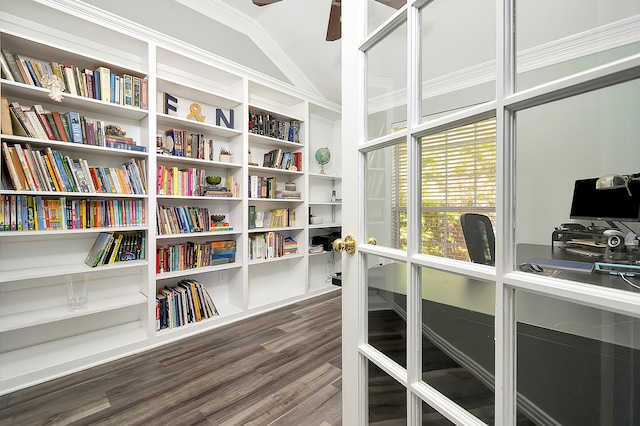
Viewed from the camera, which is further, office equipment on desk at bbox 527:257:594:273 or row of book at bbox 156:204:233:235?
row of book at bbox 156:204:233:235

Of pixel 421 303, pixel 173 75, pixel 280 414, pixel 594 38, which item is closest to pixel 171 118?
pixel 173 75

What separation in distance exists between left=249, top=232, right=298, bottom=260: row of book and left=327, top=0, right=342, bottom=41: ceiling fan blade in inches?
78.8

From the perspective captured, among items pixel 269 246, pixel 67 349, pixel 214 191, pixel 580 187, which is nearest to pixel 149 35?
pixel 214 191

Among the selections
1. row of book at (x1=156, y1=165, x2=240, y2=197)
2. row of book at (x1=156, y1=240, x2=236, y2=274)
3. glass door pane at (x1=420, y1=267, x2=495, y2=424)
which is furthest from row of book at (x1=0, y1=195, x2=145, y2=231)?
glass door pane at (x1=420, y1=267, x2=495, y2=424)

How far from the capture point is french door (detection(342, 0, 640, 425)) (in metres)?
0.42

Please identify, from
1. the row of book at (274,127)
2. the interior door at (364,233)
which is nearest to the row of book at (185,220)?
the row of book at (274,127)

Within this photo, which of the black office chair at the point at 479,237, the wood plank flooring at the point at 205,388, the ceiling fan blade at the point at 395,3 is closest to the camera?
the black office chair at the point at 479,237

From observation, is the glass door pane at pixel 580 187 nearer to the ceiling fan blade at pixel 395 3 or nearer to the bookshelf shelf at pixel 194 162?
the ceiling fan blade at pixel 395 3

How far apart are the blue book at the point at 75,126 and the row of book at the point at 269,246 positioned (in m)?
1.63

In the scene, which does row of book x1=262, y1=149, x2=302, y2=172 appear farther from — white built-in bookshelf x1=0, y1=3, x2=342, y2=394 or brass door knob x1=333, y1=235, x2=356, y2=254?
brass door knob x1=333, y1=235, x2=356, y2=254

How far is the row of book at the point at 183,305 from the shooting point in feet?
7.73

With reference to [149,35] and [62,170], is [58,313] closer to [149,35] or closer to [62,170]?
[62,170]

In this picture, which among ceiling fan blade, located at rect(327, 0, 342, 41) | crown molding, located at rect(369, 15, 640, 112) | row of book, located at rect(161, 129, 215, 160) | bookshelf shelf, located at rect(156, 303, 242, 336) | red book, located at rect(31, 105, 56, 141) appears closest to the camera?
crown molding, located at rect(369, 15, 640, 112)

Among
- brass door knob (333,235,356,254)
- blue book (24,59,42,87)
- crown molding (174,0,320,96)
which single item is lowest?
brass door knob (333,235,356,254)
